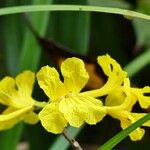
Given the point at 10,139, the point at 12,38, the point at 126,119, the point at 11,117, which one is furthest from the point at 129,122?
the point at 12,38

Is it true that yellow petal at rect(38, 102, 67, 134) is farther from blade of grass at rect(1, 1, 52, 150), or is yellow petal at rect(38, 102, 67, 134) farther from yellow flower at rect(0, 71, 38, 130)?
blade of grass at rect(1, 1, 52, 150)

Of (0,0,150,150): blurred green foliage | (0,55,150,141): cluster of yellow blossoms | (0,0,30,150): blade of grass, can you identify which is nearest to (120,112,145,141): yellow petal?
(0,55,150,141): cluster of yellow blossoms

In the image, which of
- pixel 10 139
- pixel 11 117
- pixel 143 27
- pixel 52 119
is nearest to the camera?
pixel 52 119

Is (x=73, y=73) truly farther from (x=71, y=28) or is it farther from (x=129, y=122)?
(x=71, y=28)

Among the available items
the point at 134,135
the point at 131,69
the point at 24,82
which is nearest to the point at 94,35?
the point at 131,69

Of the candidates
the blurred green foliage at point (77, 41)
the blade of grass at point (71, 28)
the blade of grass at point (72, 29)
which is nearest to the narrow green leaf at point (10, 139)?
the blurred green foliage at point (77, 41)

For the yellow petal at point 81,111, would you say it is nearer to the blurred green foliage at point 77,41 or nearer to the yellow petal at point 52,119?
the yellow petal at point 52,119
